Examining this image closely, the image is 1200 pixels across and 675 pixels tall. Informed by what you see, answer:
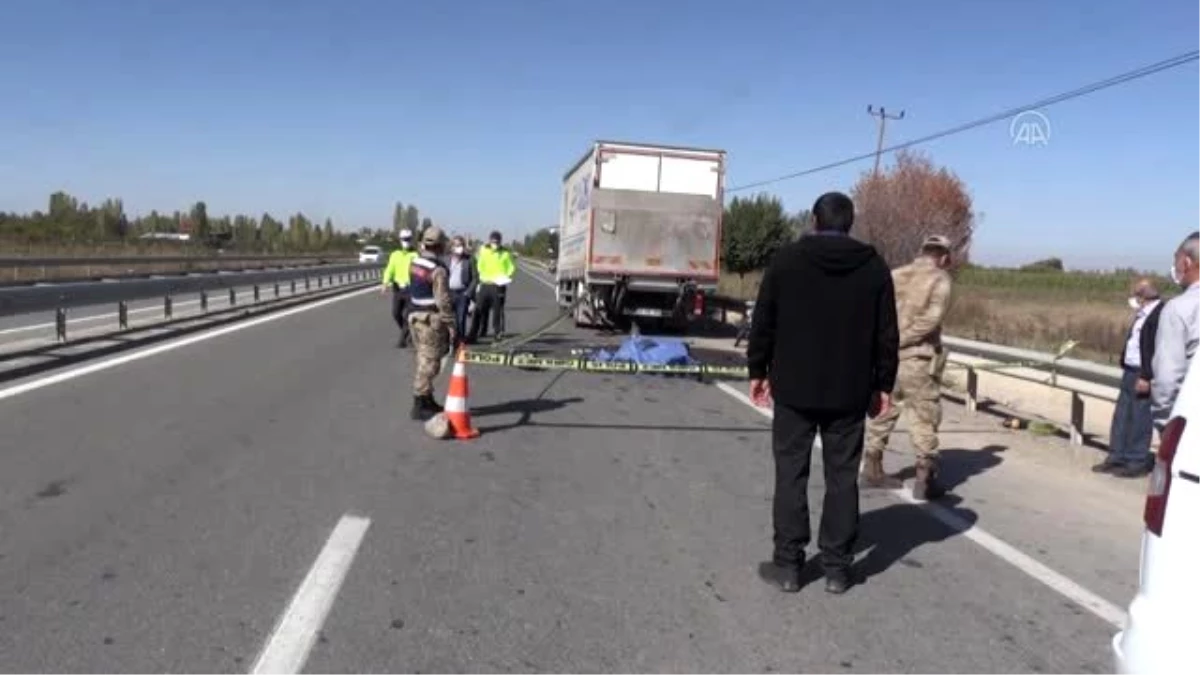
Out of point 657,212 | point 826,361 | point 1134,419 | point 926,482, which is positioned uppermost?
point 657,212

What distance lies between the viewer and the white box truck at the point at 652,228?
2109 centimetres

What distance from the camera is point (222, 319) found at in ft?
64.7

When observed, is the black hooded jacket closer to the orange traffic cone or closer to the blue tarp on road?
the orange traffic cone

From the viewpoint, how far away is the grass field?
1095 inches

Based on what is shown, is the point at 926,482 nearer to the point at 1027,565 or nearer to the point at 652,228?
the point at 1027,565

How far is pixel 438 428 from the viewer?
898 cm

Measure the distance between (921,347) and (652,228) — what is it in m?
13.7

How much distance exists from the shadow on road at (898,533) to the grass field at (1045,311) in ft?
15.0

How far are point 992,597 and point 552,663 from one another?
7.99ft

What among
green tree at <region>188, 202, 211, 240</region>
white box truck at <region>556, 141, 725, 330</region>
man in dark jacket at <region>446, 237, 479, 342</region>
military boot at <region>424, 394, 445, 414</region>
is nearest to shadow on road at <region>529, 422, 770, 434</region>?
military boot at <region>424, 394, 445, 414</region>

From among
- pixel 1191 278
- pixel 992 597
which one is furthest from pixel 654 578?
pixel 1191 278

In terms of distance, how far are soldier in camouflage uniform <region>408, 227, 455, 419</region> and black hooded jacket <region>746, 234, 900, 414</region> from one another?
200 inches

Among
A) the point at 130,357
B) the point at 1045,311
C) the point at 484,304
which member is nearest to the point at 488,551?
the point at 130,357

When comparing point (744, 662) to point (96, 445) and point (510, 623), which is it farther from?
point (96, 445)
